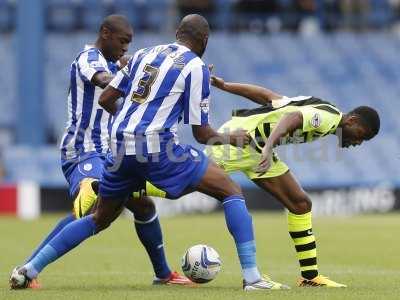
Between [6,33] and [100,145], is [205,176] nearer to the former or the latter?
[100,145]

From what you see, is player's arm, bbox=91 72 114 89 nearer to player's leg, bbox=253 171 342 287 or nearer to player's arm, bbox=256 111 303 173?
player's arm, bbox=256 111 303 173

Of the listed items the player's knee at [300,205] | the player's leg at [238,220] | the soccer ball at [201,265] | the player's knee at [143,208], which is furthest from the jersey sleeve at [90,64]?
the player's knee at [300,205]

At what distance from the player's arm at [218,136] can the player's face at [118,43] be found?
4.78 feet

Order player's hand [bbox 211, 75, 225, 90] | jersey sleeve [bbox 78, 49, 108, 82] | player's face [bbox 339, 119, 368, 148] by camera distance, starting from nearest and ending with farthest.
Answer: player's face [bbox 339, 119, 368, 148] → jersey sleeve [bbox 78, 49, 108, 82] → player's hand [bbox 211, 75, 225, 90]

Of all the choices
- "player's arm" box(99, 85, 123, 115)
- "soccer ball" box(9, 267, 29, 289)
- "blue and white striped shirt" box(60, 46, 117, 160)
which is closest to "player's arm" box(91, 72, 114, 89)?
"blue and white striped shirt" box(60, 46, 117, 160)

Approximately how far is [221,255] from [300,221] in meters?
3.87

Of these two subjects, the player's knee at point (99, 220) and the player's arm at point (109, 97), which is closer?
the player's arm at point (109, 97)

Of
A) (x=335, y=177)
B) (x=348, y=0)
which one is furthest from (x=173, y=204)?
(x=348, y=0)

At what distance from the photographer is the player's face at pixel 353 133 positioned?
878 cm

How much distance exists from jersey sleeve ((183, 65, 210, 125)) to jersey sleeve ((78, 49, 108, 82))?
3.65 feet

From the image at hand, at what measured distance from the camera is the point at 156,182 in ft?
27.2

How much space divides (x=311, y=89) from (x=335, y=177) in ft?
11.5

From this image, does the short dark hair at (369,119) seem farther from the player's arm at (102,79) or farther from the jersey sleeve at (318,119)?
the player's arm at (102,79)

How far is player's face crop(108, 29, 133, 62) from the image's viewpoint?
927 cm
